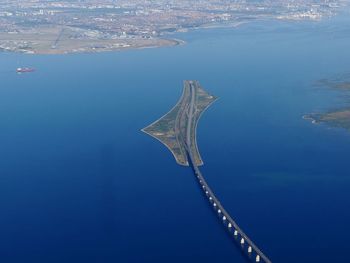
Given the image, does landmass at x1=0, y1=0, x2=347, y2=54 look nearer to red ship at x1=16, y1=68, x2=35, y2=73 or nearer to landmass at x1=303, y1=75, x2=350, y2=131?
red ship at x1=16, y1=68, x2=35, y2=73

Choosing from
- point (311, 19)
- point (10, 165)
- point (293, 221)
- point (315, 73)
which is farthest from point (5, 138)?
point (311, 19)

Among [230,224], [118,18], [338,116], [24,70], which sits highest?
[230,224]

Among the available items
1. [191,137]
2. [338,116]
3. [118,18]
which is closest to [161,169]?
[191,137]

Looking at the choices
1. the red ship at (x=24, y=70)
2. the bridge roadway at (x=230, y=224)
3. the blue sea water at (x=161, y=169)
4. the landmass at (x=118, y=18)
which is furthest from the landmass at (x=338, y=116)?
the landmass at (x=118, y=18)

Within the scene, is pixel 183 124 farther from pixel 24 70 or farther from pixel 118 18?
pixel 118 18

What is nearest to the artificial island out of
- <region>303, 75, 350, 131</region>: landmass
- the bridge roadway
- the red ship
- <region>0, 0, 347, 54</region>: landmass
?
the bridge roadway

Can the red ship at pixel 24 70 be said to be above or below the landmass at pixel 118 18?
above

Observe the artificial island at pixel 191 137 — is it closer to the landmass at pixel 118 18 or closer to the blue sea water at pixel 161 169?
the blue sea water at pixel 161 169
